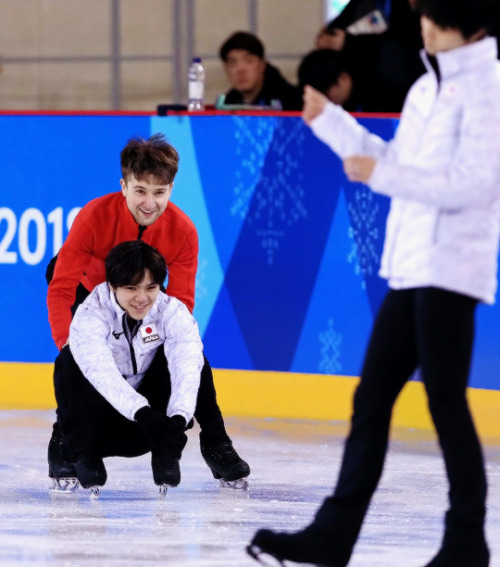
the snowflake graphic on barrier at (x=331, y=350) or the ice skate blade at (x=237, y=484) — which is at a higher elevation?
the snowflake graphic on barrier at (x=331, y=350)

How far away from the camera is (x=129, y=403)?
292 centimetres

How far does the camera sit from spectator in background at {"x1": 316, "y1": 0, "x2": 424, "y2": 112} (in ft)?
15.3

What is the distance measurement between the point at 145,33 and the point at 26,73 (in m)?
0.93

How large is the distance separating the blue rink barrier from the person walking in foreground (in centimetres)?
207

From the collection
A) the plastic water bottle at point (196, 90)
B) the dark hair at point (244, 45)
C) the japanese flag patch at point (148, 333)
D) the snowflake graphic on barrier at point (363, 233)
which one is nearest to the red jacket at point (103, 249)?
the japanese flag patch at point (148, 333)

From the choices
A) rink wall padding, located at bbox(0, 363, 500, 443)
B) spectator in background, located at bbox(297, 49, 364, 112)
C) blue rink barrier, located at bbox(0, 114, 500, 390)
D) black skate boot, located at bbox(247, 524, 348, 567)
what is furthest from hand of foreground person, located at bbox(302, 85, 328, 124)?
spectator in background, located at bbox(297, 49, 364, 112)

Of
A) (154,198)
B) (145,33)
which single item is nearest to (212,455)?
(154,198)

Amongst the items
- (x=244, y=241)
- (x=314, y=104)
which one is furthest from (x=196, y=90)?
(x=314, y=104)

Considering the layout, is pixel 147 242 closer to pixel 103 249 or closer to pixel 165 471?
pixel 103 249

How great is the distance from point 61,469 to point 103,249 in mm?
583

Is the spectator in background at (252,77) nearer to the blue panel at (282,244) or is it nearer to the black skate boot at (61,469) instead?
the blue panel at (282,244)

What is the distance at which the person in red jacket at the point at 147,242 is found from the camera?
3.18 meters

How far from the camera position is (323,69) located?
506cm

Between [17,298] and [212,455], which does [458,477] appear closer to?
[212,455]
